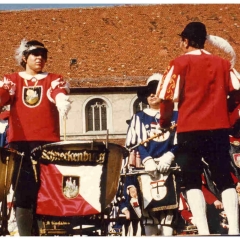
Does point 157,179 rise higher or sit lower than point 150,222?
higher

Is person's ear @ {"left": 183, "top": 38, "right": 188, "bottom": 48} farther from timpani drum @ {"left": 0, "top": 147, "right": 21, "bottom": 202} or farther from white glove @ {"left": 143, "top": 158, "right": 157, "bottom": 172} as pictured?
timpani drum @ {"left": 0, "top": 147, "right": 21, "bottom": 202}

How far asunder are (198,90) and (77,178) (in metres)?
0.91

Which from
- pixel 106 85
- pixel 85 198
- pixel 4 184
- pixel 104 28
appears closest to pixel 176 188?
pixel 85 198

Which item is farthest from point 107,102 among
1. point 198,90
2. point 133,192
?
point 198,90

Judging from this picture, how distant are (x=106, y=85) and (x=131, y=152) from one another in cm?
581

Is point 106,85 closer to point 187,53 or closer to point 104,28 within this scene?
point 104,28

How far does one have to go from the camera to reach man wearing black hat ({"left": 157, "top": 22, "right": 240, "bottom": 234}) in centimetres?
353

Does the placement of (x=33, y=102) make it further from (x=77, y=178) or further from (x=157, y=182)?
(x=157, y=182)

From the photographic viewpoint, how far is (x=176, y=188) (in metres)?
4.25

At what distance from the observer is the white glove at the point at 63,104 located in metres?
4.00

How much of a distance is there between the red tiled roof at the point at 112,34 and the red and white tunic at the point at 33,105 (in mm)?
1533

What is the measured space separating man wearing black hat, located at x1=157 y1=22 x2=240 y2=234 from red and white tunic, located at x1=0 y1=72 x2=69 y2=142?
0.83 metres

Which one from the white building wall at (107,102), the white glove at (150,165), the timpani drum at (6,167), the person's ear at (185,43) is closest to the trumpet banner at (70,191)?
the timpani drum at (6,167)

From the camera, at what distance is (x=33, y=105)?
4227mm
